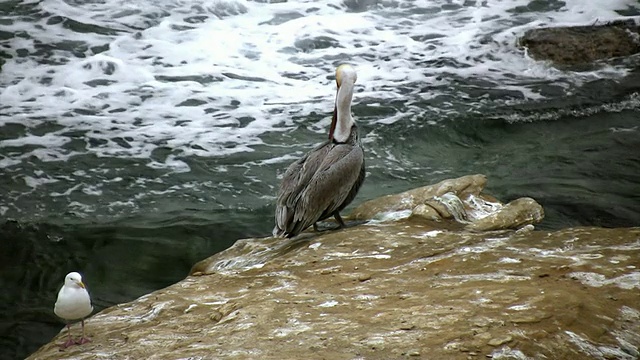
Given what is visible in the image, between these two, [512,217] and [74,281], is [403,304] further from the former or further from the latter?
[512,217]

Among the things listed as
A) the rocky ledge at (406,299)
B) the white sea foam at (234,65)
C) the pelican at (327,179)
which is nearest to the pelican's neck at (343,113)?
the pelican at (327,179)

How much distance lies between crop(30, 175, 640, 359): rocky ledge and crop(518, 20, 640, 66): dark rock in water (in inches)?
214

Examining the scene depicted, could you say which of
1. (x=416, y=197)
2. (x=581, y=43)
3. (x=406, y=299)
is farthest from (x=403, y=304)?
(x=581, y=43)

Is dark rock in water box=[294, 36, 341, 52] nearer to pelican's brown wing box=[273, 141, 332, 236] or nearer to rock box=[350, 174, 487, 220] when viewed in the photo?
rock box=[350, 174, 487, 220]

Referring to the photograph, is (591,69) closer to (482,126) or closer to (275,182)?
(482,126)

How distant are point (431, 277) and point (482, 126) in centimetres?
490

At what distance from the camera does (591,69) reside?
414 inches

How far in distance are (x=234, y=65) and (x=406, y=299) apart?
24.0 feet

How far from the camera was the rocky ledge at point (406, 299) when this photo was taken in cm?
365

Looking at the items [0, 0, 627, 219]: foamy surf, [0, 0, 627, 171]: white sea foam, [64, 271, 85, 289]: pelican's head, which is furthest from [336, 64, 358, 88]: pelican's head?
[0, 0, 627, 171]: white sea foam

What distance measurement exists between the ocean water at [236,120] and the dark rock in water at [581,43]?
0.82ft

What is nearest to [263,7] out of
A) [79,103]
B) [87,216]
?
[79,103]

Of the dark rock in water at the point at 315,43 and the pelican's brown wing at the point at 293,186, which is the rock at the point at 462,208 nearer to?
the pelican's brown wing at the point at 293,186

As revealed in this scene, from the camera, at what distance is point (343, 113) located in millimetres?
6070
